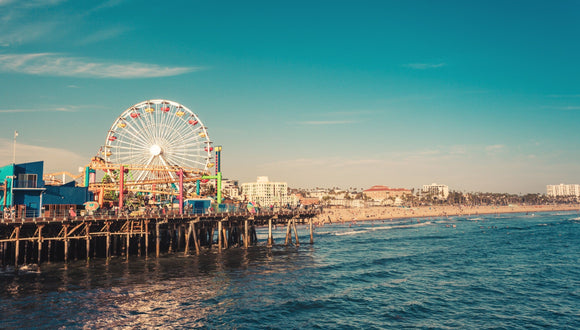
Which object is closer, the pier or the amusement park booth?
the pier

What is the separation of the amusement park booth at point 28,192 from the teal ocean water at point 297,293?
9.79 metres

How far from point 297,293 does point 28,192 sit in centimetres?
3619

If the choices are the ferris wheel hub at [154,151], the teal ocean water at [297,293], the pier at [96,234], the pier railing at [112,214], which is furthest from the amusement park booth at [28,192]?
the ferris wheel hub at [154,151]

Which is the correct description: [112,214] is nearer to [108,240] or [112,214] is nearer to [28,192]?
[108,240]

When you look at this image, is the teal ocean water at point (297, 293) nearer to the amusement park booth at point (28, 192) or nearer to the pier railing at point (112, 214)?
the pier railing at point (112, 214)

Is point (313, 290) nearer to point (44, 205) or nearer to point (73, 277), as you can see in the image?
point (73, 277)

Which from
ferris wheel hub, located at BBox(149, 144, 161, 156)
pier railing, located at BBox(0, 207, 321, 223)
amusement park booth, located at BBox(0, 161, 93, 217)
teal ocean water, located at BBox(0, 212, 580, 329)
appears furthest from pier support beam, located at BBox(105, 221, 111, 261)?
ferris wheel hub, located at BBox(149, 144, 161, 156)

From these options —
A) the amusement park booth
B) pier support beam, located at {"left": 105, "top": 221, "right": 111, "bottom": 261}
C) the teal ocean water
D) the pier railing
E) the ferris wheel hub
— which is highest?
the ferris wheel hub

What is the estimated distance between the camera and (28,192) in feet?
154

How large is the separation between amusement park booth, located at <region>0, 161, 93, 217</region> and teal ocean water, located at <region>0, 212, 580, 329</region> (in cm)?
979

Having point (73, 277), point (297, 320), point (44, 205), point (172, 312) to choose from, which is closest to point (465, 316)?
point (297, 320)

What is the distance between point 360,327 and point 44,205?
41966 mm

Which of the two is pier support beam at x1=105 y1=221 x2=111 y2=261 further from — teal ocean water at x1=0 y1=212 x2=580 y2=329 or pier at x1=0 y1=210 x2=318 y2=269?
teal ocean water at x1=0 y1=212 x2=580 y2=329

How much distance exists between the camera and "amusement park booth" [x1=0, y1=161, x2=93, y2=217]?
45531 mm
